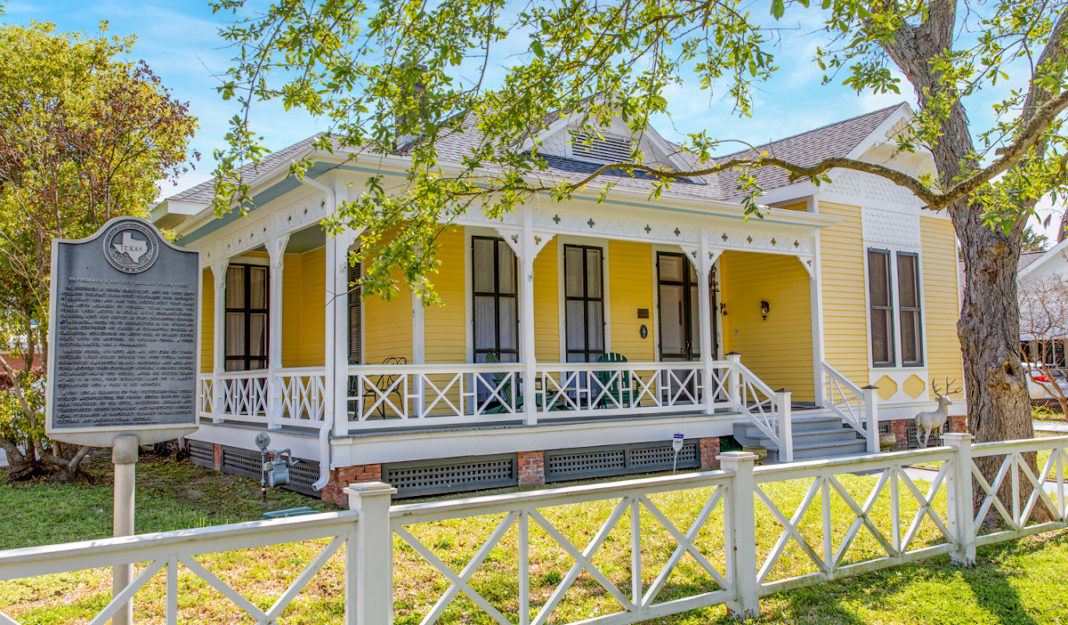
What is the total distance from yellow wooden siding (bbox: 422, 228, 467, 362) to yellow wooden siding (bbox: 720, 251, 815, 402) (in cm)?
597

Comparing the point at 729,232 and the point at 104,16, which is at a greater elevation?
the point at 104,16

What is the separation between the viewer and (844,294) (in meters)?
15.0

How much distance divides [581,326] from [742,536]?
26.2 feet

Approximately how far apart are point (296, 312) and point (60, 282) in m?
10.5

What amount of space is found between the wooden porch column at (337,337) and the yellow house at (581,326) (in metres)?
0.02

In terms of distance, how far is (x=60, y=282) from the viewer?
467cm

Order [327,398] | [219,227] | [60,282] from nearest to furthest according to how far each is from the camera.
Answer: [60,282]
[327,398]
[219,227]

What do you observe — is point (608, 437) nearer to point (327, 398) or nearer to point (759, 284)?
point (327, 398)

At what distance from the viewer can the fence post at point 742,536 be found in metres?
5.41

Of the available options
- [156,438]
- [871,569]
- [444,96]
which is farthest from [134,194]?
[871,569]

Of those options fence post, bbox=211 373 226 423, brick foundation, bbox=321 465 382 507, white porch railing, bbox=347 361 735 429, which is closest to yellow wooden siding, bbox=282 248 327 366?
fence post, bbox=211 373 226 423

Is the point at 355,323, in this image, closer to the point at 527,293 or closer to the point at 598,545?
the point at 527,293

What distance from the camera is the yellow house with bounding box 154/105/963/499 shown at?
393 inches

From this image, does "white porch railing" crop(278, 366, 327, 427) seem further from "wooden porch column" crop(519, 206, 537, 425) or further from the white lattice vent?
"wooden porch column" crop(519, 206, 537, 425)
